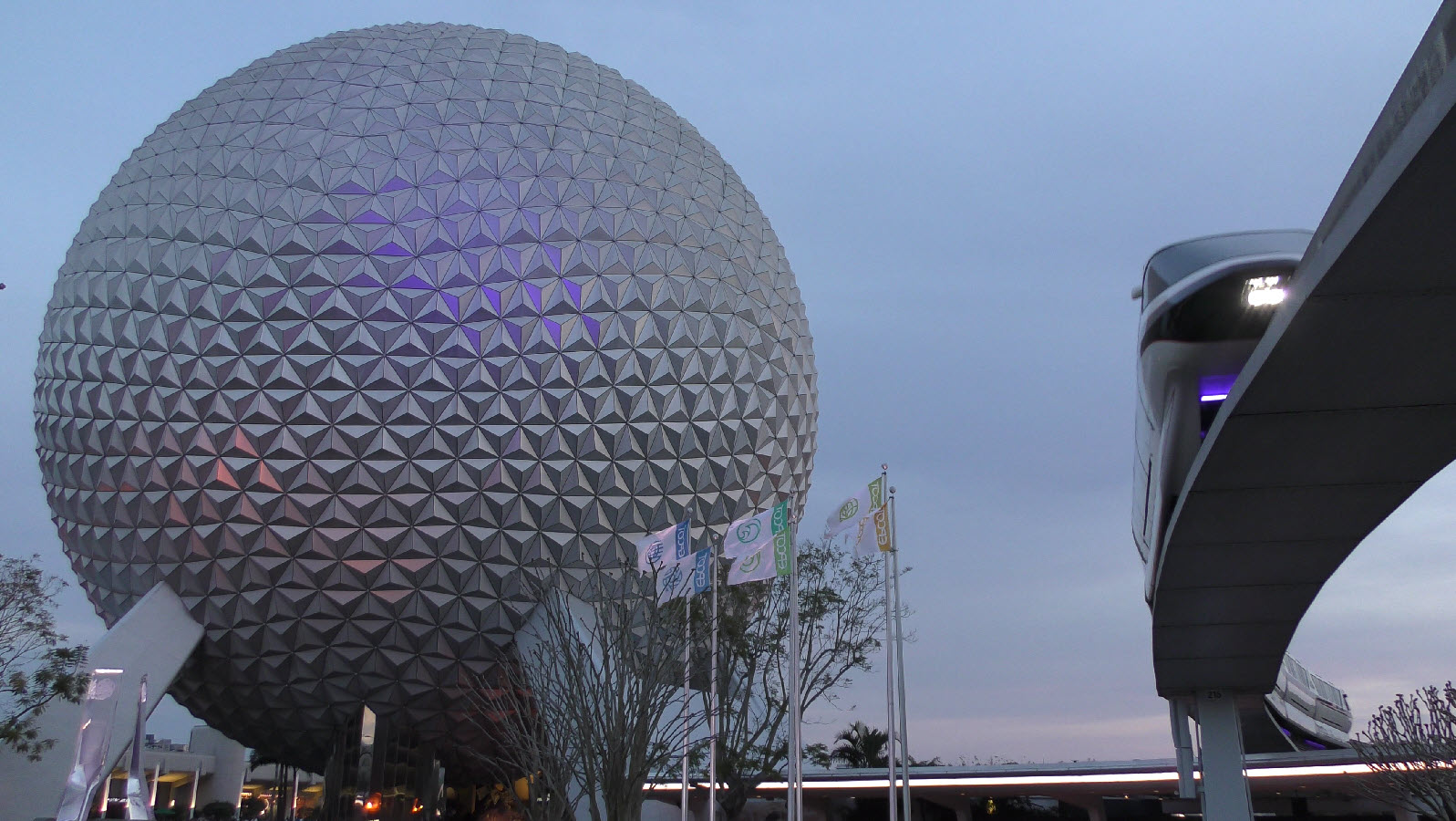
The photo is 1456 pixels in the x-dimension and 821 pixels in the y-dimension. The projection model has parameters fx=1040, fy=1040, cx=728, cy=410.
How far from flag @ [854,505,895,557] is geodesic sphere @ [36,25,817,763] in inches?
260

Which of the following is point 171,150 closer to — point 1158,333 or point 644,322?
point 644,322

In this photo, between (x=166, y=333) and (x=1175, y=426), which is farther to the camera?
(x=166, y=333)

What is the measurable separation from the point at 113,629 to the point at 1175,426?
74.1ft

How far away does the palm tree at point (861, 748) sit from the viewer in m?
47.6

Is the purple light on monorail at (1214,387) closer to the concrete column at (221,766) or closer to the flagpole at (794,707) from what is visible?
the flagpole at (794,707)

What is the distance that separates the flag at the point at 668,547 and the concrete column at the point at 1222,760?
11422mm

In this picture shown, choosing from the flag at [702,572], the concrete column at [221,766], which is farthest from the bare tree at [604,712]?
the concrete column at [221,766]

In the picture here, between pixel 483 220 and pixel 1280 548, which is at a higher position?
pixel 483 220

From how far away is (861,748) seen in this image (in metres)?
47.8

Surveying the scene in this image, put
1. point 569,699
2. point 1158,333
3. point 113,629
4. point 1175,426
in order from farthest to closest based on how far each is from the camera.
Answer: point 113,629 → point 569,699 → point 1175,426 → point 1158,333

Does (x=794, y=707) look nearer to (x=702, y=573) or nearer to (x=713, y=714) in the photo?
(x=713, y=714)

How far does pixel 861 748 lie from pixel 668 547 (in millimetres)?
30400

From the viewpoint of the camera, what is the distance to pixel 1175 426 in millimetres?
14289

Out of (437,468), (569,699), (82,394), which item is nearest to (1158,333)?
(569,699)
